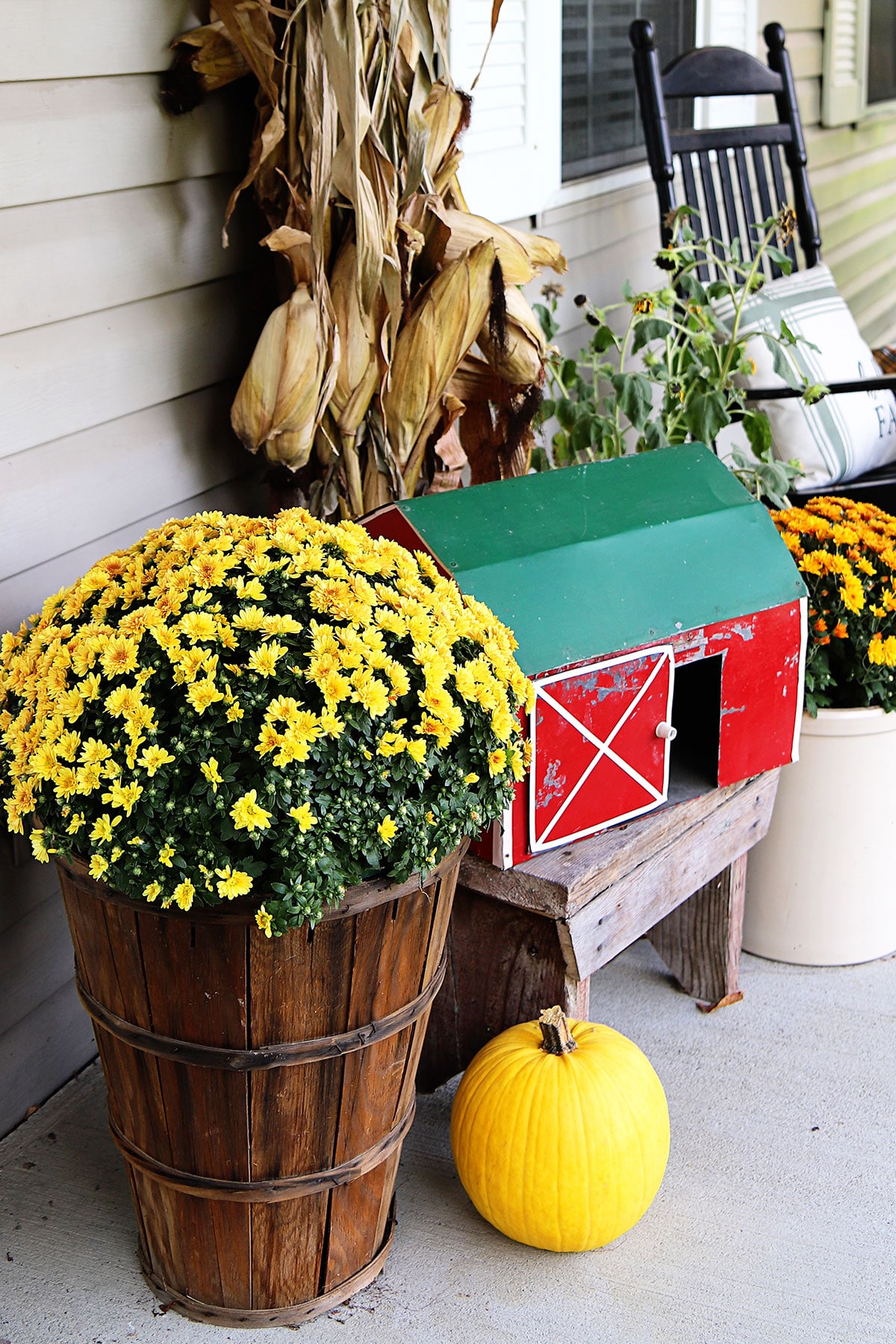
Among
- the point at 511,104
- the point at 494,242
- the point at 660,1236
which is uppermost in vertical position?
the point at 511,104

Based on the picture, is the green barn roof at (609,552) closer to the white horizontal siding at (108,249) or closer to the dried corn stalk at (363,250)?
the dried corn stalk at (363,250)

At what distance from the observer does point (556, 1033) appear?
149 cm

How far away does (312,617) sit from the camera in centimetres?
125

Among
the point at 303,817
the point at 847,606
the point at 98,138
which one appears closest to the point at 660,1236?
the point at 303,817

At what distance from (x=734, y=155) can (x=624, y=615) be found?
2.29m

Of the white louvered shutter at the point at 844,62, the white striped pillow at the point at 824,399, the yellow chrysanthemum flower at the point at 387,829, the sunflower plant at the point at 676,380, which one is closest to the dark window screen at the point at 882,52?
the white louvered shutter at the point at 844,62

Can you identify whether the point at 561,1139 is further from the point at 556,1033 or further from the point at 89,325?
the point at 89,325

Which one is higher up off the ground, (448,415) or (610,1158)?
(448,415)

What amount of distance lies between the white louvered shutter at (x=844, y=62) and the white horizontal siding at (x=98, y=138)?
3511 mm

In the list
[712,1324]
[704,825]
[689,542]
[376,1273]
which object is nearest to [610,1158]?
[712,1324]

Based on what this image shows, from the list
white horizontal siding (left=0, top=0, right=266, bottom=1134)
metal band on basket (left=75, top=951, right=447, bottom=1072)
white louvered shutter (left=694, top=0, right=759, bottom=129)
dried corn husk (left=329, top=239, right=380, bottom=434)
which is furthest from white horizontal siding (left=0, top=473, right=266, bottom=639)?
white louvered shutter (left=694, top=0, right=759, bottom=129)

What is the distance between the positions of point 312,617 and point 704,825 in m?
0.80

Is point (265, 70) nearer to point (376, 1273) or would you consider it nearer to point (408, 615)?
point (408, 615)

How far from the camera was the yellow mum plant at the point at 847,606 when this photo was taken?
190 centimetres
